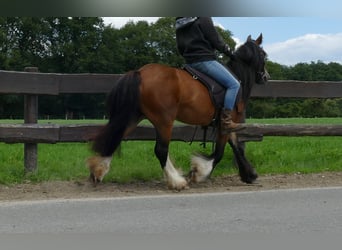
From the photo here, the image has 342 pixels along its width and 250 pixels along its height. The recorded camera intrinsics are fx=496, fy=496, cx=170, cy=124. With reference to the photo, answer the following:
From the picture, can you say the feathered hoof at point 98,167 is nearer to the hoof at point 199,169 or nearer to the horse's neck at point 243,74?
the hoof at point 199,169

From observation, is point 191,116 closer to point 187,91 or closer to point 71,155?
point 187,91

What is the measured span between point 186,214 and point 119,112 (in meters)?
1.87

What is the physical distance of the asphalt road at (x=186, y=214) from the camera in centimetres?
434

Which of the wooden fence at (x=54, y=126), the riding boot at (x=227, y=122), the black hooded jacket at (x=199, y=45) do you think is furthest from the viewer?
the wooden fence at (x=54, y=126)

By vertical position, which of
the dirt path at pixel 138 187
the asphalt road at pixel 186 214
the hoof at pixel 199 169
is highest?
the hoof at pixel 199 169

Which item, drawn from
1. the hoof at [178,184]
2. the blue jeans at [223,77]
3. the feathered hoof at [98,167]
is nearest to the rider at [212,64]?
the blue jeans at [223,77]

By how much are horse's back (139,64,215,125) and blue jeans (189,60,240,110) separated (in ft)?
0.62

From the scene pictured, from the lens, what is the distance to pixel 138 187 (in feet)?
21.6

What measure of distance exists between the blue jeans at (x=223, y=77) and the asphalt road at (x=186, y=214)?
4.35 feet

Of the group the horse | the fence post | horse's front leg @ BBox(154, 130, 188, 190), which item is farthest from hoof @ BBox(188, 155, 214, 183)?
the fence post

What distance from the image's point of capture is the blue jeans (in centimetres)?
660

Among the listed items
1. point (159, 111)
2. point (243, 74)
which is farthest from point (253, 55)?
point (159, 111)

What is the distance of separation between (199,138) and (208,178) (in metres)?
0.79

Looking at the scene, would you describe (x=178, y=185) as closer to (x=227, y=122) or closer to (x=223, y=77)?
(x=227, y=122)
